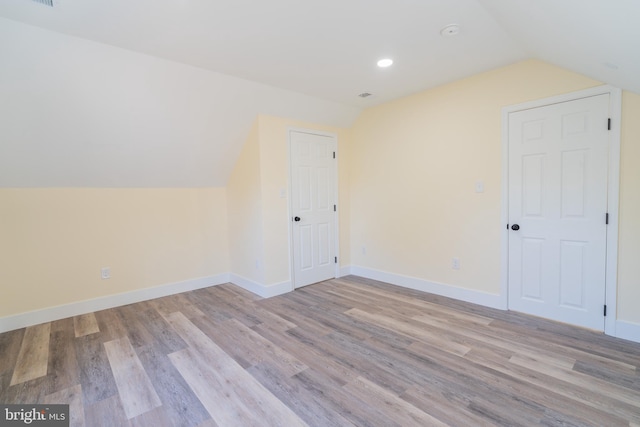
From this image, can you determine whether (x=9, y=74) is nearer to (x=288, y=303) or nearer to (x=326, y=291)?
(x=288, y=303)

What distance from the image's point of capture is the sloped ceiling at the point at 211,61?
1939mm

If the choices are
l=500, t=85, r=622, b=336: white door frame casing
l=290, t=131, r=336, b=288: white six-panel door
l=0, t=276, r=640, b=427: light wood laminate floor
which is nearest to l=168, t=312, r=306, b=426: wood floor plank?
l=0, t=276, r=640, b=427: light wood laminate floor

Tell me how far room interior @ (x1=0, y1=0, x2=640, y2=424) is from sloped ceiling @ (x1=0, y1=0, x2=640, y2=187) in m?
0.02

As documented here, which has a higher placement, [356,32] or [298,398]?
[356,32]

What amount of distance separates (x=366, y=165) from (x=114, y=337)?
3.67 meters

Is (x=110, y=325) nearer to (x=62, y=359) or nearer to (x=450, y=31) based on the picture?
(x=62, y=359)

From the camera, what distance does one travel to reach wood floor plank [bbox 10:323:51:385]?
2.19m

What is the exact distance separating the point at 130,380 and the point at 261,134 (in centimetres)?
275

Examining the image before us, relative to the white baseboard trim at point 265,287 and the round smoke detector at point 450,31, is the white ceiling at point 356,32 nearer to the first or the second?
the round smoke detector at point 450,31

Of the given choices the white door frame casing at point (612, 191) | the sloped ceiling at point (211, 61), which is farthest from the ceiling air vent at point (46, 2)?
the white door frame casing at point (612, 191)

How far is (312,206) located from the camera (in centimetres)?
423

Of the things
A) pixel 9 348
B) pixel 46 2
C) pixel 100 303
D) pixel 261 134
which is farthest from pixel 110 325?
pixel 46 2

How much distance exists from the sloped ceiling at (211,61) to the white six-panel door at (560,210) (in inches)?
18.1

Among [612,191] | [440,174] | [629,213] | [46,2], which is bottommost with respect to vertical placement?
[629,213]
